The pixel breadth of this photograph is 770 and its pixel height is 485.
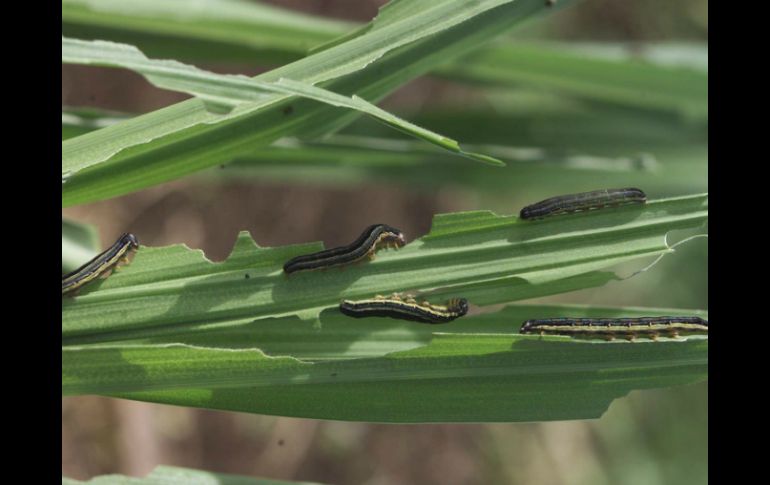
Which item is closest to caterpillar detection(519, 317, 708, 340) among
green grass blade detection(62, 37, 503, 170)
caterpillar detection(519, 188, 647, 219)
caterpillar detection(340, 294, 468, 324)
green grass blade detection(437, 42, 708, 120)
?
caterpillar detection(340, 294, 468, 324)

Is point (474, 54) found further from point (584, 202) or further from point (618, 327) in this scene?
point (618, 327)

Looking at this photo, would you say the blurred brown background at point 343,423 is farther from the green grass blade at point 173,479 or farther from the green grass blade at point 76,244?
the green grass blade at point 173,479

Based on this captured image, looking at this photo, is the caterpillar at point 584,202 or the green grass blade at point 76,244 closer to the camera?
the caterpillar at point 584,202

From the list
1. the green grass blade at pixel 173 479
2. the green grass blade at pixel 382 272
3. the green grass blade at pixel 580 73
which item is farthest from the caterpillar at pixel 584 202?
the green grass blade at pixel 580 73

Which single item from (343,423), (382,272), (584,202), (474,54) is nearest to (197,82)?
(382,272)
